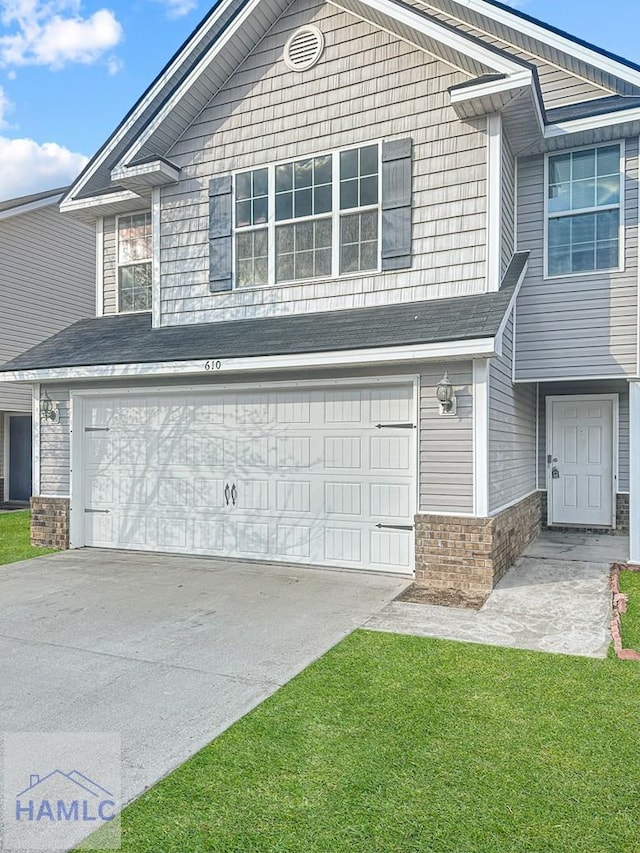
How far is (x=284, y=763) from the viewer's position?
3.20 m

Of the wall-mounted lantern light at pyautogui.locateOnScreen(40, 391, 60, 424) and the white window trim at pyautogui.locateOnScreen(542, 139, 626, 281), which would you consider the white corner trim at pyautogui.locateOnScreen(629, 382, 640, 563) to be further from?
the wall-mounted lantern light at pyautogui.locateOnScreen(40, 391, 60, 424)

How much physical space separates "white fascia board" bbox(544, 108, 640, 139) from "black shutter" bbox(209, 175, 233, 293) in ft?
14.2

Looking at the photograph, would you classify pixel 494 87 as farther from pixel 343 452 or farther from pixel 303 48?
pixel 343 452

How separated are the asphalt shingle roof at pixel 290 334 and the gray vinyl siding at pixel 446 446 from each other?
552 mm

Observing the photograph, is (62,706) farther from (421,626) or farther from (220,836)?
(421,626)

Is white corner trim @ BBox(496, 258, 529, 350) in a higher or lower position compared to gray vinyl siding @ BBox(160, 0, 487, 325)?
Answer: lower

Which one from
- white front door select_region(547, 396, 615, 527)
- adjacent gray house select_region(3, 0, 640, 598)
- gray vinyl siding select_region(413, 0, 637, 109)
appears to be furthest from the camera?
white front door select_region(547, 396, 615, 527)

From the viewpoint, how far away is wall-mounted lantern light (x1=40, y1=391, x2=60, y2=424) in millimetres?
9266

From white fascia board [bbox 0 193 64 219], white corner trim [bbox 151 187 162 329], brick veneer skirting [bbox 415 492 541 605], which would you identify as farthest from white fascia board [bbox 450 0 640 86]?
white fascia board [bbox 0 193 64 219]

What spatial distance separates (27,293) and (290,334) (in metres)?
10.5

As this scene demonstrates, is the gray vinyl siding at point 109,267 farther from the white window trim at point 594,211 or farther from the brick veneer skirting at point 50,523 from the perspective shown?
the white window trim at point 594,211

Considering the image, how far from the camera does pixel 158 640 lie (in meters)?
5.15

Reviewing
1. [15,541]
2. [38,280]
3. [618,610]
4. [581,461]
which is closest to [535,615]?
[618,610]

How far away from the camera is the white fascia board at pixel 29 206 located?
1425 centimetres
